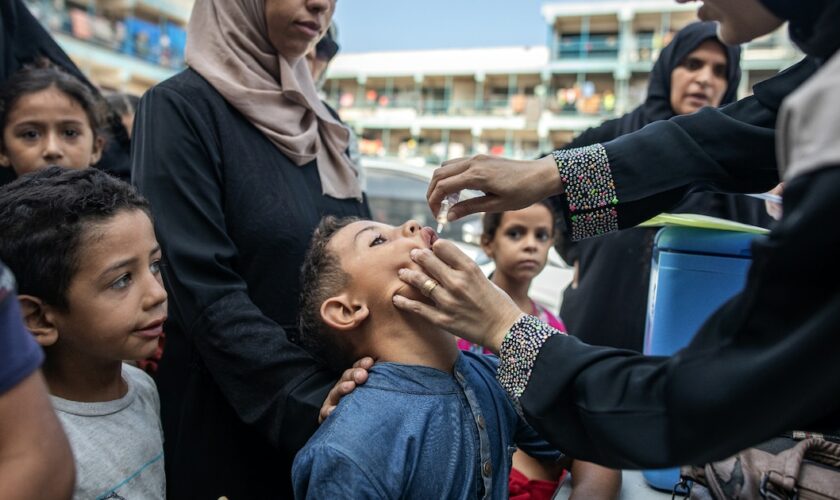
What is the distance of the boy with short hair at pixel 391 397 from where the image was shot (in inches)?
46.0

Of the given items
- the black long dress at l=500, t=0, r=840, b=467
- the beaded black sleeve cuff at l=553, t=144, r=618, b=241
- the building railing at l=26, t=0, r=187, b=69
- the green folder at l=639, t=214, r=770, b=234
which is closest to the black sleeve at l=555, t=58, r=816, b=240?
the beaded black sleeve cuff at l=553, t=144, r=618, b=241

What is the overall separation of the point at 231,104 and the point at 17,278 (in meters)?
0.67

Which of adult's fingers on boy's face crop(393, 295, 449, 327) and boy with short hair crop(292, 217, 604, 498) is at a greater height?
adult's fingers on boy's face crop(393, 295, 449, 327)

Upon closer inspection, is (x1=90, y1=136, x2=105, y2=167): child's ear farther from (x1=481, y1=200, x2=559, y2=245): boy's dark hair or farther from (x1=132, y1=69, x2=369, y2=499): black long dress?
(x1=481, y1=200, x2=559, y2=245): boy's dark hair

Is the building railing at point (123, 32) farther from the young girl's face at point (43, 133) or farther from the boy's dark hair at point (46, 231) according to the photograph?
the boy's dark hair at point (46, 231)

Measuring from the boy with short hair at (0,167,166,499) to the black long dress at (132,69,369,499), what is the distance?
0.07 metres

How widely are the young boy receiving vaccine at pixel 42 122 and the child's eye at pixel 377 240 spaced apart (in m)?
1.38

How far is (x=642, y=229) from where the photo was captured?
→ 277 centimetres

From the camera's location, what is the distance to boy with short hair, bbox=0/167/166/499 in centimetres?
137

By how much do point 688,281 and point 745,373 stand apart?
1.07 m

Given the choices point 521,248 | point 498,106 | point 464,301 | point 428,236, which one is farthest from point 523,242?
point 498,106

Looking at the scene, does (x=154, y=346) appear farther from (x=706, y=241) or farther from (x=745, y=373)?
(x=706, y=241)

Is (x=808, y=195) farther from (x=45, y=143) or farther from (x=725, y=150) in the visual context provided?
(x=45, y=143)

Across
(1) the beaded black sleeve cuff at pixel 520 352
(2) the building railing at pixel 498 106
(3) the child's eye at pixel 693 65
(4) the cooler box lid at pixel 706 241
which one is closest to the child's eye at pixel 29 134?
(1) the beaded black sleeve cuff at pixel 520 352
